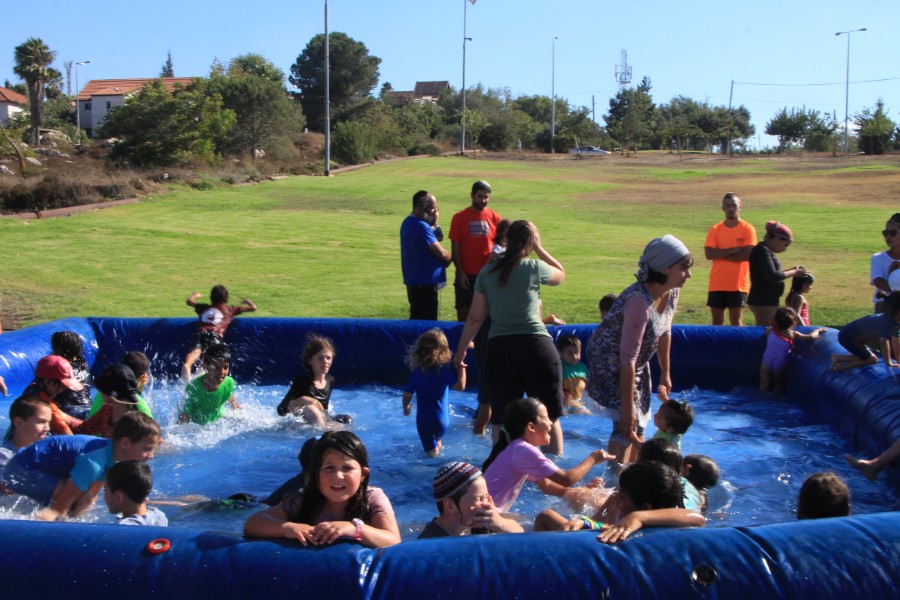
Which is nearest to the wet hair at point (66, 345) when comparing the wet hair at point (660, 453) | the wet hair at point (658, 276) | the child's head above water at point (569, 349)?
the child's head above water at point (569, 349)

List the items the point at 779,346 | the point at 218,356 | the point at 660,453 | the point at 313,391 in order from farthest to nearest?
the point at 779,346, the point at 313,391, the point at 218,356, the point at 660,453

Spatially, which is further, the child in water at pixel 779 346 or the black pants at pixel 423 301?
the black pants at pixel 423 301

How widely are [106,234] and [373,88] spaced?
58.0 metres

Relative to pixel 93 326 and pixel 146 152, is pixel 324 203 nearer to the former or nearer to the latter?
pixel 146 152

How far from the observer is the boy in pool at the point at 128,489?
4.35m

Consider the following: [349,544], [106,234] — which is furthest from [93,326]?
[106,234]

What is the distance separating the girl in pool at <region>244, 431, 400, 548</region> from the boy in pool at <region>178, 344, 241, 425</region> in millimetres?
3573

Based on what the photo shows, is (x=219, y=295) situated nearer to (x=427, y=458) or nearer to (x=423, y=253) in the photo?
(x=423, y=253)

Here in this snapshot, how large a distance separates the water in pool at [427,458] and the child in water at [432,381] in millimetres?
262

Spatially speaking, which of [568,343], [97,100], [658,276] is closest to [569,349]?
[568,343]

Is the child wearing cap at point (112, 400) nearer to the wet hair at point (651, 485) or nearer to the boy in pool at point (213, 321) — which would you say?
the boy in pool at point (213, 321)

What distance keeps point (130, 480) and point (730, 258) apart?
705 centimetres

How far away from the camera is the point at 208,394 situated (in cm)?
723

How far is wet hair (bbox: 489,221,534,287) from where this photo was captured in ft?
18.6
